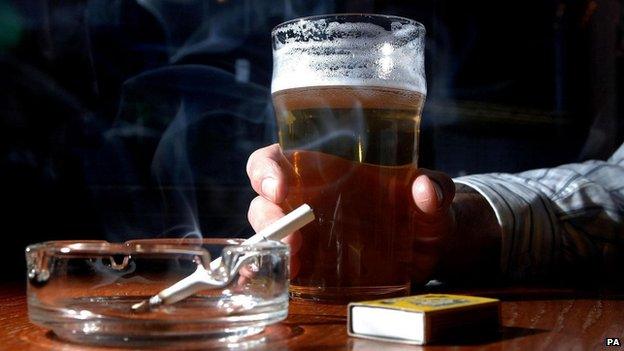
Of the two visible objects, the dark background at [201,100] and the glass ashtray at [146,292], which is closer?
the glass ashtray at [146,292]

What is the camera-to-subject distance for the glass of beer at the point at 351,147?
1.01m

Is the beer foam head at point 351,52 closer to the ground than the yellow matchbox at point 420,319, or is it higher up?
higher up

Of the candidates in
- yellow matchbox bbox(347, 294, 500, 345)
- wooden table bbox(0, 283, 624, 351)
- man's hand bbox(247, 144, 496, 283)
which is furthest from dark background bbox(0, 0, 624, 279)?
yellow matchbox bbox(347, 294, 500, 345)

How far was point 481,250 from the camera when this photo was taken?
142 centimetres

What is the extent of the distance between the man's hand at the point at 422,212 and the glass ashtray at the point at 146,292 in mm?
208

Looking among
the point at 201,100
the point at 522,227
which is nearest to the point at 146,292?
the point at 522,227

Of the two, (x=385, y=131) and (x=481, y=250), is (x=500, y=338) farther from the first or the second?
(x=481, y=250)

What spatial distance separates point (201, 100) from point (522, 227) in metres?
1.77

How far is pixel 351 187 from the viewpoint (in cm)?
101

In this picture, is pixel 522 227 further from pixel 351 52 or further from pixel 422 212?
pixel 351 52

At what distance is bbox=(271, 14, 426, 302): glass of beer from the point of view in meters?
1.01

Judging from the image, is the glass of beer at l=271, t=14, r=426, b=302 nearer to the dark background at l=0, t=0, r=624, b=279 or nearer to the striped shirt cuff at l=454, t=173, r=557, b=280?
the striped shirt cuff at l=454, t=173, r=557, b=280

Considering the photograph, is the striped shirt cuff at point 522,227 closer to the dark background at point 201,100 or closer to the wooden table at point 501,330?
the wooden table at point 501,330

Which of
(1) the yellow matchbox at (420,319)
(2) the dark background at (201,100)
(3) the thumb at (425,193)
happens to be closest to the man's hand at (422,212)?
(3) the thumb at (425,193)
